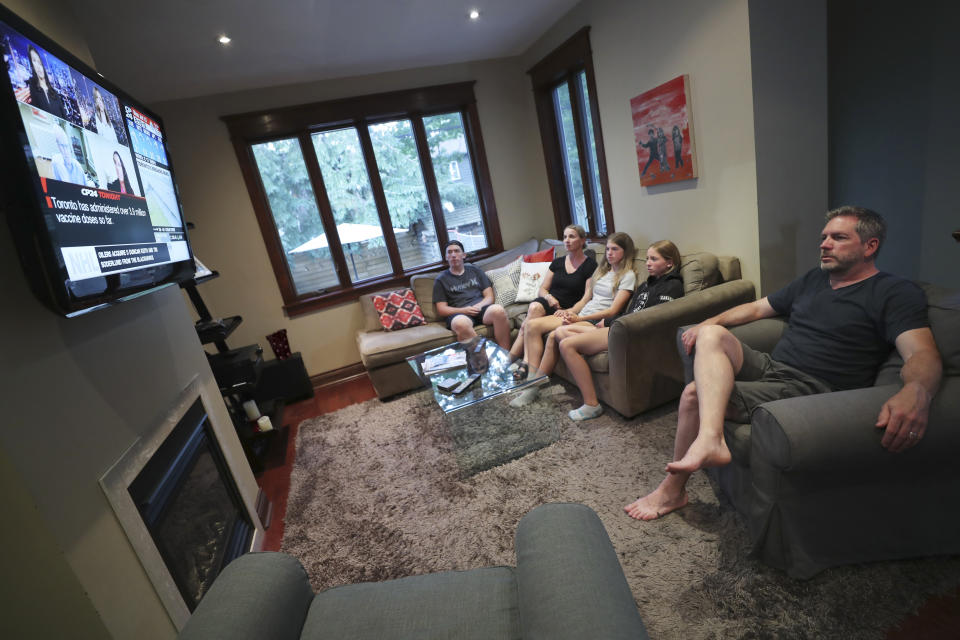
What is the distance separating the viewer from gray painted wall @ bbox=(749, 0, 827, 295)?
7.43 feet

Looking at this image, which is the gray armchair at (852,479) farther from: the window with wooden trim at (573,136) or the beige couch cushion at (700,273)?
the window with wooden trim at (573,136)

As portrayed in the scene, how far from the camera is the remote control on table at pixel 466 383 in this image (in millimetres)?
2449

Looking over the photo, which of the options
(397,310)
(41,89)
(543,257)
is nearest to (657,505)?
(41,89)

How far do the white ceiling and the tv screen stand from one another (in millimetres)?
1157

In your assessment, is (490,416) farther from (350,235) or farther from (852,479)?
(350,235)

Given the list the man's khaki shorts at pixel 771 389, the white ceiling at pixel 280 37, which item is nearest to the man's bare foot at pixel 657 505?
the man's khaki shorts at pixel 771 389

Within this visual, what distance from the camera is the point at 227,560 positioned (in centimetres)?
175

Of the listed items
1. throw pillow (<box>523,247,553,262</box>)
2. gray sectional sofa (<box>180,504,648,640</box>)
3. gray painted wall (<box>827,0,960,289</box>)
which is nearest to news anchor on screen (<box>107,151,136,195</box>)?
gray sectional sofa (<box>180,504,648,640</box>)

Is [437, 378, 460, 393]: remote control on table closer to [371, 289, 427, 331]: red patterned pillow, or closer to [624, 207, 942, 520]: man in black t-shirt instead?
[624, 207, 942, 520]: man in black t-shirt

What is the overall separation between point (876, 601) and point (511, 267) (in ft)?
10.5

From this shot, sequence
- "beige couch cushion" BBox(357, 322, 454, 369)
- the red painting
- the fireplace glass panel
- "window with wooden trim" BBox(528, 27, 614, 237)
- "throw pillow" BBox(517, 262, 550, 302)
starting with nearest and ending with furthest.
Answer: the fireplace glass panel, the red painting, "beige couch cushion" BBox(357, 322, 454, 369), "window with wooden trim" BBox(528, 27, 614, 237), "throw pillow" BBox(517, 262, 550, 302)

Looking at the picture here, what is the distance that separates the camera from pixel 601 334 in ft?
8.32

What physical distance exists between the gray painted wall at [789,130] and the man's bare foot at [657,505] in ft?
4.89

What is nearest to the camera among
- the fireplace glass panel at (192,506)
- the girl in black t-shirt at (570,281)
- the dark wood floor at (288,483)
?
the dark wood floor at (288,483)
